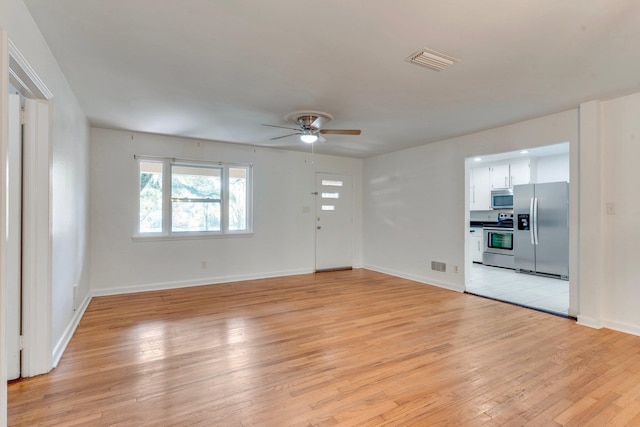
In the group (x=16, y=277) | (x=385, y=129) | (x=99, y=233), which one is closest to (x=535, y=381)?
(x=385, y=129)

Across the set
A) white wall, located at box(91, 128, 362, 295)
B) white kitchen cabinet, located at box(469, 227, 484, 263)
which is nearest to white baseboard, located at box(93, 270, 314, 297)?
white wall, located at box(91, 128, 362, 295)

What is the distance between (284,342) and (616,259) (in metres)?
3.63

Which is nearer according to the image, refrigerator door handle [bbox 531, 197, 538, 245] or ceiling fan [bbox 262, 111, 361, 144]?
ceiling fan [bbox 262, 111, 361, 144]

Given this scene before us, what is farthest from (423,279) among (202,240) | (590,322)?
(202,240)

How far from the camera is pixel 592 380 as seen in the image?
2316 mm

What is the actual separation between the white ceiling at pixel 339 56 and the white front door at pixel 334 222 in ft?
8.73

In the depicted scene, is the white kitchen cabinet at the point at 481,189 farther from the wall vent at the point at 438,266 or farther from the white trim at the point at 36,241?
the white trim at the point at 36,241

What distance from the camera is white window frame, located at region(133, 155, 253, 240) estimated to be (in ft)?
16.1

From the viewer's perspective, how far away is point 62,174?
2832 mm

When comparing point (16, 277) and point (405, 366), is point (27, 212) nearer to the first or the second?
point (16, 277)

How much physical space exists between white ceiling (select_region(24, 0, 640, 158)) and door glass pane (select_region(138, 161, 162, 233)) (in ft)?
3.56

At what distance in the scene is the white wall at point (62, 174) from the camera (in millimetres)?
1895

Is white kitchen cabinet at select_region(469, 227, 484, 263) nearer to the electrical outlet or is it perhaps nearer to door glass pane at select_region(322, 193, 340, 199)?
door glass pane at select_region(322, 193, 340, 199)

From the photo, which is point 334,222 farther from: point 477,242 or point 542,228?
point 542,228
